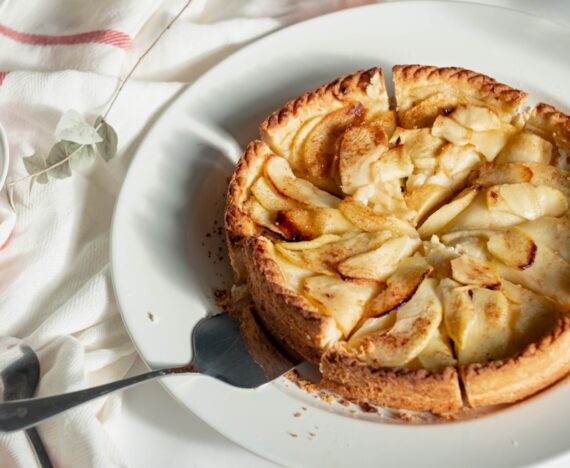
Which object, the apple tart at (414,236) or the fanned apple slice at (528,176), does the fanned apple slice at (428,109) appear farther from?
the fanned apple slice at (528,176)

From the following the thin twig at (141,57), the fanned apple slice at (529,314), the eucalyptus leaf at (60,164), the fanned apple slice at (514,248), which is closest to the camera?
the fanned apple slice at (529,314)

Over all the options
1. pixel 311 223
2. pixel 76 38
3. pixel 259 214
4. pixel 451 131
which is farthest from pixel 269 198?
pixel 76 38

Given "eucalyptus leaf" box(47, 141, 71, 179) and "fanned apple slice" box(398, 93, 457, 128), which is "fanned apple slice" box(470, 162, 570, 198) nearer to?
"fanned apple slice" box(398, 93, 457, 128)

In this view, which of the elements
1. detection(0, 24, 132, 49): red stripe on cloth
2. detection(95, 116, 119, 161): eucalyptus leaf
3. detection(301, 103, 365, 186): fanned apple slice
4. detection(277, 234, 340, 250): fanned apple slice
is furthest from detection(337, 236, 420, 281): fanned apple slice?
detection(0, 24, 132, 49): red stripe on cloth

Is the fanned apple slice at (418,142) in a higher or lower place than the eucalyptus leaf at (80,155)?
higher

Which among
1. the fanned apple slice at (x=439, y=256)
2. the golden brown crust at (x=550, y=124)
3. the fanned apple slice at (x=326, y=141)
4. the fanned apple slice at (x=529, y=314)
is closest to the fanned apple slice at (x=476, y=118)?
the golden brown crust at (x=550, y=124)

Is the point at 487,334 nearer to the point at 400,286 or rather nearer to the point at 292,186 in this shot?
the point at 400,286

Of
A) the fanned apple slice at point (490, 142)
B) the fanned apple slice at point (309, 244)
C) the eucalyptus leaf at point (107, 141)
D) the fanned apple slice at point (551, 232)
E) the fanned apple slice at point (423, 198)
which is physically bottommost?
the eucalyptus leaf at point (107, 141)
